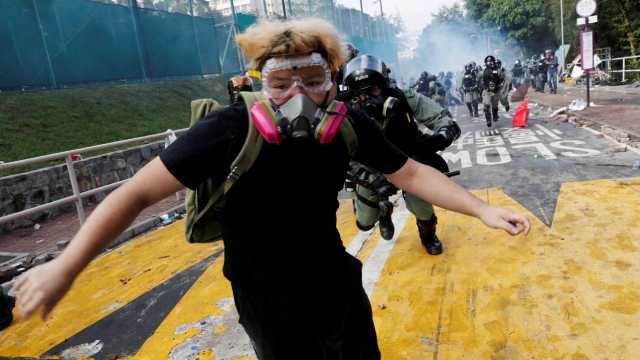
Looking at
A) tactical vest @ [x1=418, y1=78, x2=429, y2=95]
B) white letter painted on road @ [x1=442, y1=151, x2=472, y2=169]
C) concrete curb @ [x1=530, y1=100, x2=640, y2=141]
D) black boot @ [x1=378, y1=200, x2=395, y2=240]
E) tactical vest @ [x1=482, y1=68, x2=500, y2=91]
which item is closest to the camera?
black boot @ [x1=378, y1=200, x2=395, y2=240]

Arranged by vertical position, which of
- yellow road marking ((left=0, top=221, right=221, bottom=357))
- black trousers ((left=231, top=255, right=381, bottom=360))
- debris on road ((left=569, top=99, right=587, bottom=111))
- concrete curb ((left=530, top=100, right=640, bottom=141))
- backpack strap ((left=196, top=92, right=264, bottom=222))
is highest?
backpack strap ((left=196, top=92, right=264, bottom=222))

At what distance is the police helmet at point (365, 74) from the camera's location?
378cm

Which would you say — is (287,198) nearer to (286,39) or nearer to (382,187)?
(286,39)

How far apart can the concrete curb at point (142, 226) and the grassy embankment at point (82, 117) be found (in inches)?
131

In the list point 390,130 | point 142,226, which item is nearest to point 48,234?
point 142,226

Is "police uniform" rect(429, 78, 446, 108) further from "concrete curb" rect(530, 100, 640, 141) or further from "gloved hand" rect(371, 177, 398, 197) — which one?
"gloved hand" rect(371, 177, 398, 197)

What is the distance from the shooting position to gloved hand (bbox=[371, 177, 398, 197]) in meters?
3.44

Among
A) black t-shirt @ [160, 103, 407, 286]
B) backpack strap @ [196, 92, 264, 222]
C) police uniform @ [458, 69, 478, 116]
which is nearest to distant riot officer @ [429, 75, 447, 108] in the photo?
police uniform @ [458, 69, 478, 116]

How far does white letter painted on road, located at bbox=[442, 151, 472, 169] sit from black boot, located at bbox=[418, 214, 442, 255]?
4086mm

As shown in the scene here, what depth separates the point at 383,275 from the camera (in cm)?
370

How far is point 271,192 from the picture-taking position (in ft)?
5.07

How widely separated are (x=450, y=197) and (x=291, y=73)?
0.85m

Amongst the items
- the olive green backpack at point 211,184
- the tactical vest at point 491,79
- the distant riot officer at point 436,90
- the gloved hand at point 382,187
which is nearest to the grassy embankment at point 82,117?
the gloved hand at point 382,187

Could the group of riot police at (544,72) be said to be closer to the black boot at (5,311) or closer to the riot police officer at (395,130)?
the riot police officer at (395,130)
